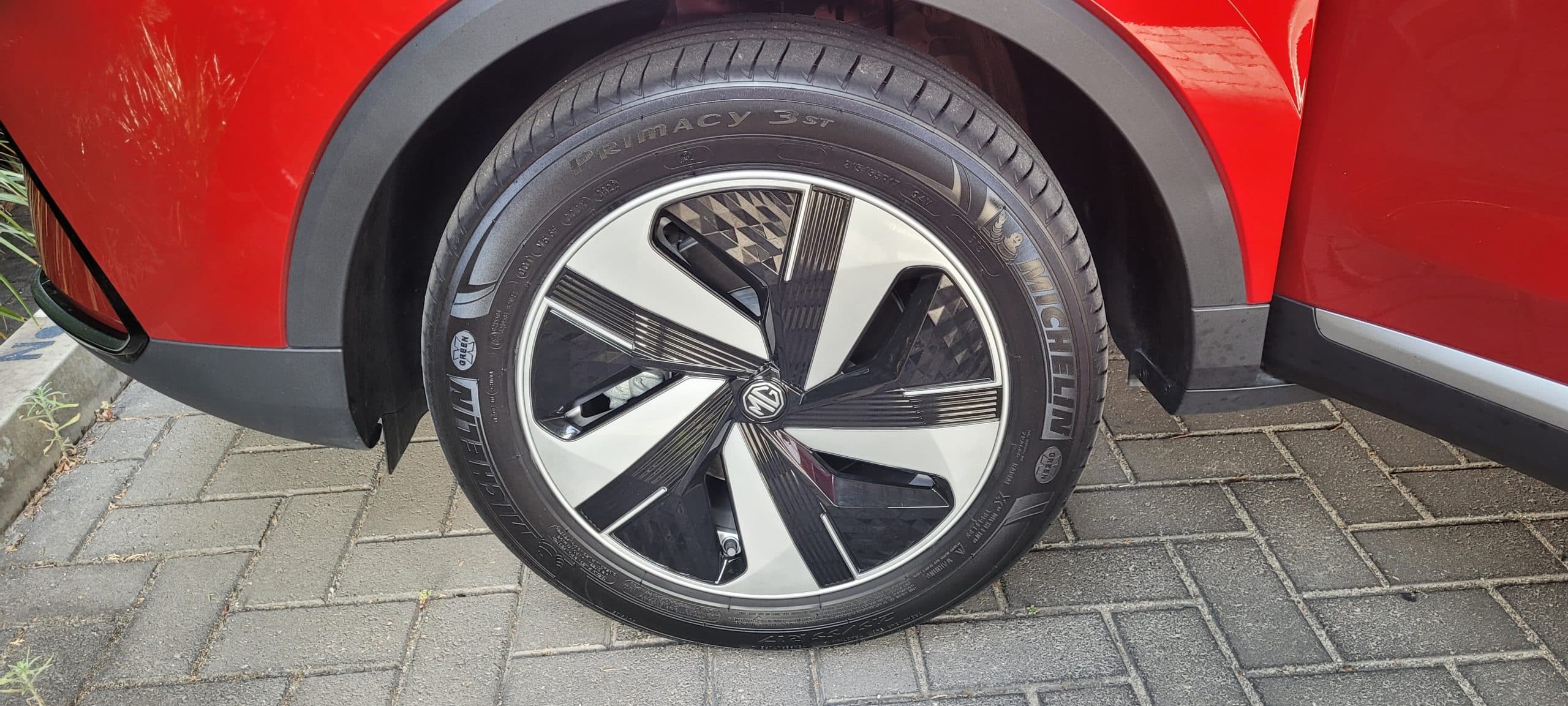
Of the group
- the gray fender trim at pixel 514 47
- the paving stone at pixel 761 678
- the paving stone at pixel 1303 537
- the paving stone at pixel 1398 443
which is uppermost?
the gray fender trim at pixel 514 47

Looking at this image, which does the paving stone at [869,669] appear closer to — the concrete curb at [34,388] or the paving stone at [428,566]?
the paving stone at [428,566]

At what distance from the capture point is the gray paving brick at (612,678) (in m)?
1.70

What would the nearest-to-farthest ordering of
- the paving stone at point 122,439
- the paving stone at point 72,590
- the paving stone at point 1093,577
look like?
the paving stone at point 1093,577
the paving stone at point 72,590
the paving stone at point 122,439

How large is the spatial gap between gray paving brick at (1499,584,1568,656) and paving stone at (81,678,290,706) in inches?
92.7

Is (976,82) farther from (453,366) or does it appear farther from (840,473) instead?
(453,366)

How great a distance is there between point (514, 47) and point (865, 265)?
60 centimetres

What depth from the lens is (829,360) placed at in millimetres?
1492

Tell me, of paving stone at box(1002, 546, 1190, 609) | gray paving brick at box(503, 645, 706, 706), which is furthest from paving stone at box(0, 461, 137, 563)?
paving stone at box(1002, 546, 1190, 609)

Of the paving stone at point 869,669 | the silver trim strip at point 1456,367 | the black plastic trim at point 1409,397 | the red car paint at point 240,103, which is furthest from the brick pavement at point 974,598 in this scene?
the red car paint at point 240,103

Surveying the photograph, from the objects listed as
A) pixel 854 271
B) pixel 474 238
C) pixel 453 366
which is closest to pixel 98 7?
pixel 474 238

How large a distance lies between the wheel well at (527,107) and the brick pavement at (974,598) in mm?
430

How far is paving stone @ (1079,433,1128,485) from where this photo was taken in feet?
7.13

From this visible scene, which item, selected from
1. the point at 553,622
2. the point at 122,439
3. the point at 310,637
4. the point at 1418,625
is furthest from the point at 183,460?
the point at 1418,625

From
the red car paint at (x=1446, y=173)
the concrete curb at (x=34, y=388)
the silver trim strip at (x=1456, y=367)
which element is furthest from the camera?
the concrete curb at (x=34, y=388)
